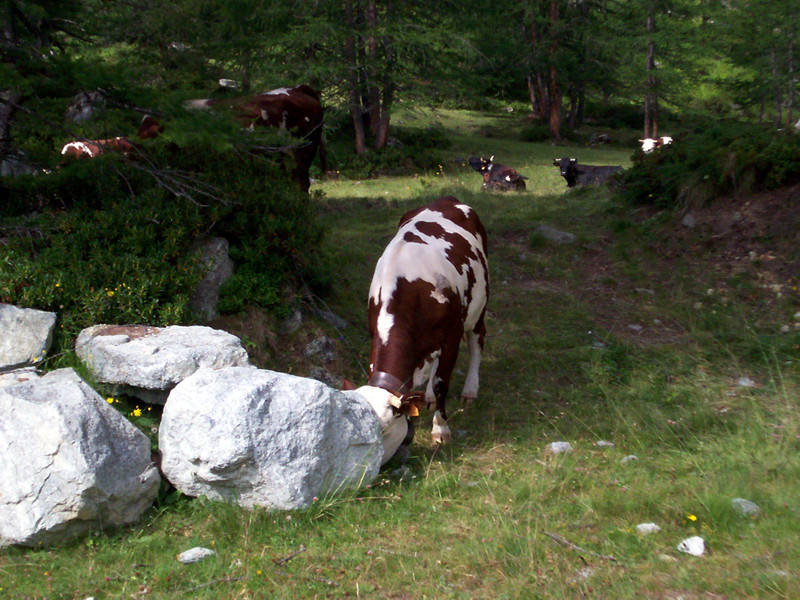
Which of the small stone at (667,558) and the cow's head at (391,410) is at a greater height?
the cow's head at (391,410)

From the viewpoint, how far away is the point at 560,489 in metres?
4.80

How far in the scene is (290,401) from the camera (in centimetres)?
464

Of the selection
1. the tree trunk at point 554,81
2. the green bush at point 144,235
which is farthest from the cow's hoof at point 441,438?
the tree trunk at point 554,81

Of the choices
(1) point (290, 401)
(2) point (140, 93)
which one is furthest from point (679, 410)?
(2) point (140, 93)

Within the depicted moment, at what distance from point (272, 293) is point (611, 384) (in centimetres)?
345

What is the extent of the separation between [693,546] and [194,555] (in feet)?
9.03

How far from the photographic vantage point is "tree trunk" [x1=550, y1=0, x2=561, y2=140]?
102 feet

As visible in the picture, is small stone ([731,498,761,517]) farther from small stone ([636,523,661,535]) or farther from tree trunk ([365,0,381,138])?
tree trunk ([365,0,381,138])

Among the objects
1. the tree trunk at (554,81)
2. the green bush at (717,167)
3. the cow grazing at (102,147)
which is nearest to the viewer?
the cow grazing at (102,147)

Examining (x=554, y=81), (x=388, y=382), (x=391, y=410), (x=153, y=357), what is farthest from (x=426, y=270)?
(x=554, y=81)

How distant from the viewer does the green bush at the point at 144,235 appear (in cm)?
592

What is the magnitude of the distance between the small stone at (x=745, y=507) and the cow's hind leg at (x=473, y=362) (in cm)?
304

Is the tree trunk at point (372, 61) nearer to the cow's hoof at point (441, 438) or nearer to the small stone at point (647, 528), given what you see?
the cow's hoof at point (441, 438)

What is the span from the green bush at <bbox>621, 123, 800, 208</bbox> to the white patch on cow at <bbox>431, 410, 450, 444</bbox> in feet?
24.0
